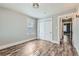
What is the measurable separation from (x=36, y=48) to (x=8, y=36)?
24.1 inches

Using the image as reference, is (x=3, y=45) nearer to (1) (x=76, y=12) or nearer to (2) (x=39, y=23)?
(2) (x=39, y=23)

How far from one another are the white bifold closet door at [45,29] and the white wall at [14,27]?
137 mm

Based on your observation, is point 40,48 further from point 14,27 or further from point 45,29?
point 14,27

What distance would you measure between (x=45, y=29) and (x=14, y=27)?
65 centimetres

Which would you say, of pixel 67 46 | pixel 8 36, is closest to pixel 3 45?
pixel 8 36

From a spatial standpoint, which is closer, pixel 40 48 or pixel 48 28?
pixel 40 48

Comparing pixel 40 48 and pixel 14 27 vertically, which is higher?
pixel 14 27

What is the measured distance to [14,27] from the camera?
1.73 meters

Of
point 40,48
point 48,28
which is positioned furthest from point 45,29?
point 40,48

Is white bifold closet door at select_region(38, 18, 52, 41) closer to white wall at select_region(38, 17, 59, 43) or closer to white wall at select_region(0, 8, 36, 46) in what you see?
white wall at select_region(38, 17, 59, 43)

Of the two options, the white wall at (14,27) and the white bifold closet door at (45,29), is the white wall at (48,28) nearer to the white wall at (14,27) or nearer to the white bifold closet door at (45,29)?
the white bifold closet door at (45,29)

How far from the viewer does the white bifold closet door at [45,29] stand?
1827mm

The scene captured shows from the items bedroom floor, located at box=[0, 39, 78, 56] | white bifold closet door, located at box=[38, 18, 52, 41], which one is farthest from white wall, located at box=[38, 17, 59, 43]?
bedroom floor, located at box=[0, 39, 78, 56]

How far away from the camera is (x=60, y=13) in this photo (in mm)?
1735
